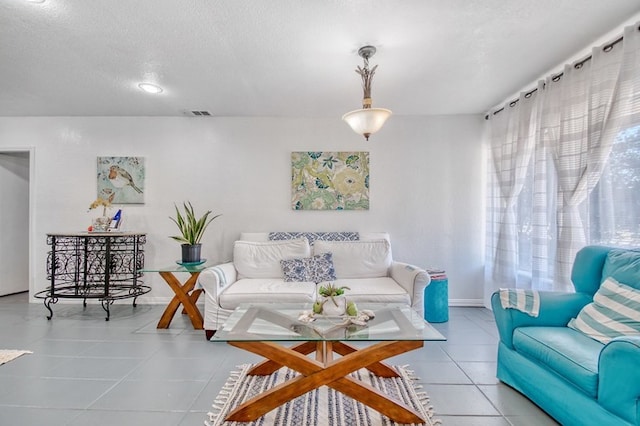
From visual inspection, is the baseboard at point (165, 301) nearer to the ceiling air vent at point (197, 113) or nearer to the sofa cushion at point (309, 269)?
the sofa cushion at point (309, 269)

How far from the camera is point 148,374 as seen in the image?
2342mm

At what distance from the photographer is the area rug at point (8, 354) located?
2.54 m

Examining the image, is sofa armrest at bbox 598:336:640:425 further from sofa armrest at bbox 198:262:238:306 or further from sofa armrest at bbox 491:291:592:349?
sofa armrest at bbox 198:262:238:306

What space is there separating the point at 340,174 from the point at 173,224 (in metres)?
2.25

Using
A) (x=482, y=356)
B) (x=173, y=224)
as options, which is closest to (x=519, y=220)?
(x=482, y=356)

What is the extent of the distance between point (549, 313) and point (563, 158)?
136 cm

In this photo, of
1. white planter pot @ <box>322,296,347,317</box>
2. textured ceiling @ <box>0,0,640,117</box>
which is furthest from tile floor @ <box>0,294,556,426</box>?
textured ceiling @ <box>0,0,640,117</box>

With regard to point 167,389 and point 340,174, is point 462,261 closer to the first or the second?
point 340,174

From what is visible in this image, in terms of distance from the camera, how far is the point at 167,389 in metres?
2.14


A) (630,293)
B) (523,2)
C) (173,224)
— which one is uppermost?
(523,2)

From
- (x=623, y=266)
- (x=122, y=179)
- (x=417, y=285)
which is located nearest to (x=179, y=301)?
(x=122, y=179)

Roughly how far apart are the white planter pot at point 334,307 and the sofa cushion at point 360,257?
147 cm

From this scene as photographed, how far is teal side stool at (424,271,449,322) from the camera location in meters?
3.51

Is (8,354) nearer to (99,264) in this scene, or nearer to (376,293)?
(99,264)
